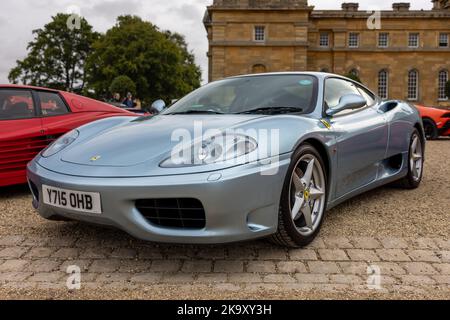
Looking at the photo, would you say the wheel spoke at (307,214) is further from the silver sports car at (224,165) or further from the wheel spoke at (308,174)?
the wheel spoke at (308,174)

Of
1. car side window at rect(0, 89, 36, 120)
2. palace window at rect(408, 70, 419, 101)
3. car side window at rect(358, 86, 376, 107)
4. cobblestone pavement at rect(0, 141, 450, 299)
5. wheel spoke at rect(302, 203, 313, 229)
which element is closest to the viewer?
cobblestone pavement at rect(0, 141, 450, 299)

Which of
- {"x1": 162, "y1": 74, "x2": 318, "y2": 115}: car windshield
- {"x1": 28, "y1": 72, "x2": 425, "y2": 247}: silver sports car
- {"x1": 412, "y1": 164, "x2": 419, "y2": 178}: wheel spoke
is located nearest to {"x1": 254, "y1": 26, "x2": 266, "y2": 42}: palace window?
{"x1": 412, "y1": 164, "x2": 419, "y2": 178}: wheel spoke

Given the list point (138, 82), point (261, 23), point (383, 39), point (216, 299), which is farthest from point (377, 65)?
point (216, 299)

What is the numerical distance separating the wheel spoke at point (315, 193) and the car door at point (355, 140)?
0.26 metres

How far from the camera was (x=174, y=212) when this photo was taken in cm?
259

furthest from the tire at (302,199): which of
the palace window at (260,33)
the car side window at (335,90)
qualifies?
the palace window at (260,33)

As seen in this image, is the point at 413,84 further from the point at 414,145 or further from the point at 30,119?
the point at 30,119

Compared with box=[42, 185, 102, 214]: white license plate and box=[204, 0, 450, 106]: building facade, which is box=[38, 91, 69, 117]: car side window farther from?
box=[204, 0, 450, 106]: building facade

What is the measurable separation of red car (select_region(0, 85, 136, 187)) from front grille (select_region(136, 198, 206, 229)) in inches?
107

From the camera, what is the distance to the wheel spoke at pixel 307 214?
123 inches

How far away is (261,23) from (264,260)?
43.7 m

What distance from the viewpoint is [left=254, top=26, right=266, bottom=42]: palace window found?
4444 cm

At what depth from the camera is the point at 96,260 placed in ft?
9.59

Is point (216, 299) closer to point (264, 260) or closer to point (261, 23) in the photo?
point (264, 260)
